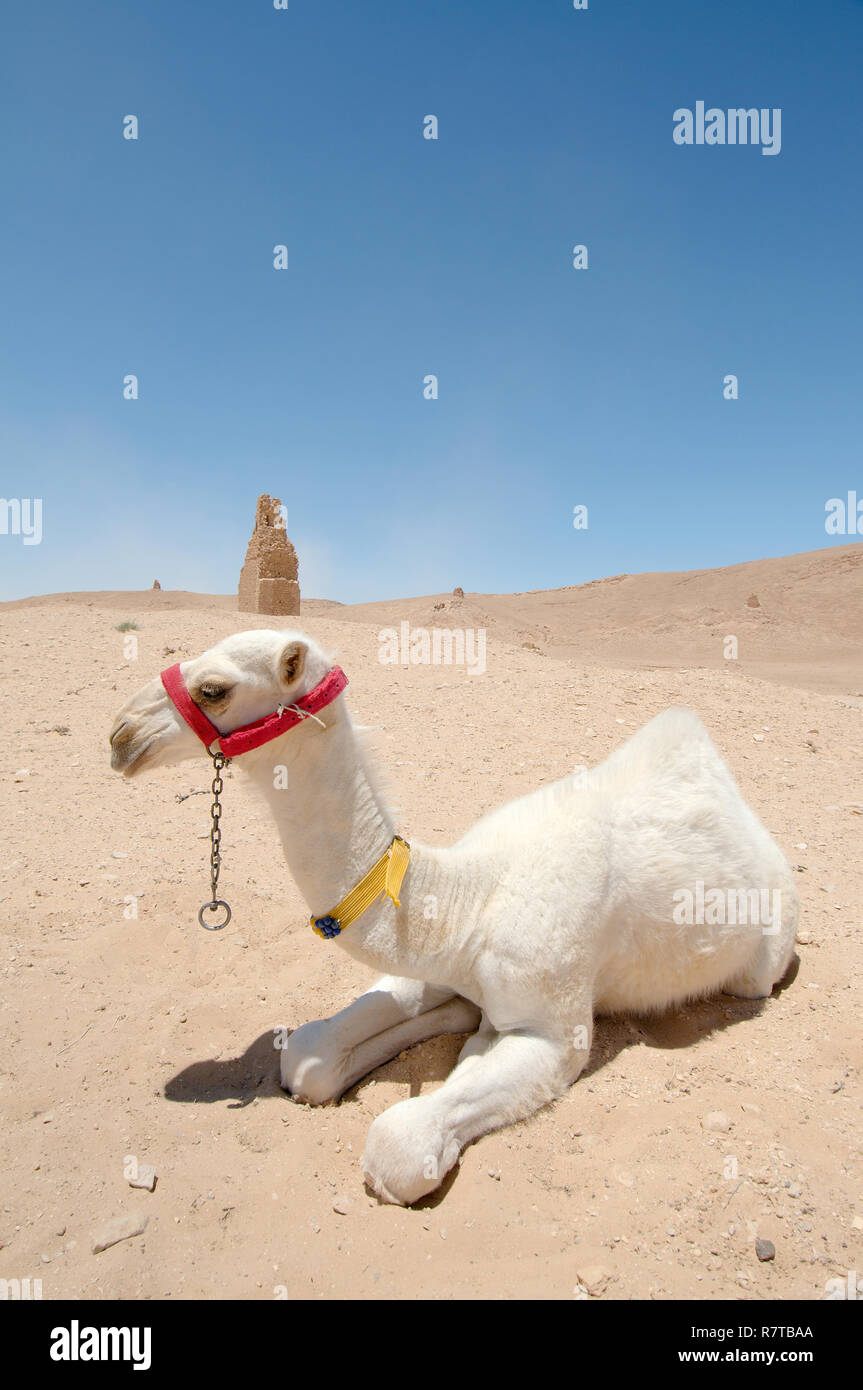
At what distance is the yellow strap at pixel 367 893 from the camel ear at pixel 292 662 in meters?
0.80

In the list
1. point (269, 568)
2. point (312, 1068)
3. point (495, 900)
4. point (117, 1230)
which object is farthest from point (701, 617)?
point (117, 1230)

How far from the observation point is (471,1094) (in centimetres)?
275

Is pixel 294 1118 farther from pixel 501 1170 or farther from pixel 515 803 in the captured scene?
pixel 515 803

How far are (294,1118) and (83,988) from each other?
155 cm

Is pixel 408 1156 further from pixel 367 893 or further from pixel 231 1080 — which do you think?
pixel 231 1080

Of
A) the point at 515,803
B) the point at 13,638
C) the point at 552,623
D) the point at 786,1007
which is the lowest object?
the point at 786,1007

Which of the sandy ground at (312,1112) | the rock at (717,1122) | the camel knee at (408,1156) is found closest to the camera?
the sandy ground at (312,1112)

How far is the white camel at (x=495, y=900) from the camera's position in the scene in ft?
8.64

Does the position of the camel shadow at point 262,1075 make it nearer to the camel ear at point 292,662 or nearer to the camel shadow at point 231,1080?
the camel shadow at point 231,1080

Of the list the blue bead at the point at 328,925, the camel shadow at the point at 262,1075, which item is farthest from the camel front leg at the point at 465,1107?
the blue bead at the point at 328,925

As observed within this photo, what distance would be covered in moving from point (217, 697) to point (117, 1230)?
185 centimetres

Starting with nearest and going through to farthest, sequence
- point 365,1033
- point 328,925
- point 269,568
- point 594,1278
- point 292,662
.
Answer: point 594,1278 < point 292,662 < point 328,925 < point 365,1033 < point 269,568

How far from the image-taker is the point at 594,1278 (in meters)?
2.27
